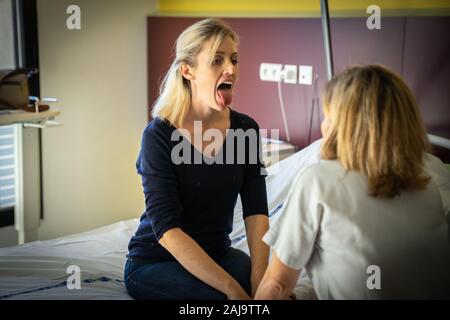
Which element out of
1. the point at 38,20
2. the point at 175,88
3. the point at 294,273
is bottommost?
the point at 294,273

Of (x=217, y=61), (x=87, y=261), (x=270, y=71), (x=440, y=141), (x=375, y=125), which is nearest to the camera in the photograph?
(x=375, y=125)

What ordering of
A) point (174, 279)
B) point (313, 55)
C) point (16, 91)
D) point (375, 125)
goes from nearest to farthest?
point (375, 125) < point (174, 279) < point (16, 91) < point (313, 55)

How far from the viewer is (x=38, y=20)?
2.62 meters

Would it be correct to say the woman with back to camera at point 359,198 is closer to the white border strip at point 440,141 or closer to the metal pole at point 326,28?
the white border strip at point 440,141

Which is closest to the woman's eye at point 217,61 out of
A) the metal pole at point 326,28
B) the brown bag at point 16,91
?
the metal pole at point 326,28

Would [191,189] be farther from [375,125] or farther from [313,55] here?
[313,55]

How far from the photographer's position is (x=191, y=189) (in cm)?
143

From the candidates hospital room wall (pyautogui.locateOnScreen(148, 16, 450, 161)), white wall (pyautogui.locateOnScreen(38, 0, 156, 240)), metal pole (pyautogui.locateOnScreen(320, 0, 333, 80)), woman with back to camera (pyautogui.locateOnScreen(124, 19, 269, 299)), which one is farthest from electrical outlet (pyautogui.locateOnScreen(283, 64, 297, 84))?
woman with back to camera (pyautogui.locateOnScreen(124, 19, 269, 299))

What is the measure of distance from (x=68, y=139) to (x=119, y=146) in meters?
0.29

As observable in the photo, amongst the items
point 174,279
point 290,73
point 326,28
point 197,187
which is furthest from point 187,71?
point 290,73

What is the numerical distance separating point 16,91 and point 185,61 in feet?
3.65

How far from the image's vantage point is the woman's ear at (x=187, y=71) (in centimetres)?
150

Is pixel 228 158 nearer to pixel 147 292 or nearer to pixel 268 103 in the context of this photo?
pixel 147 292
